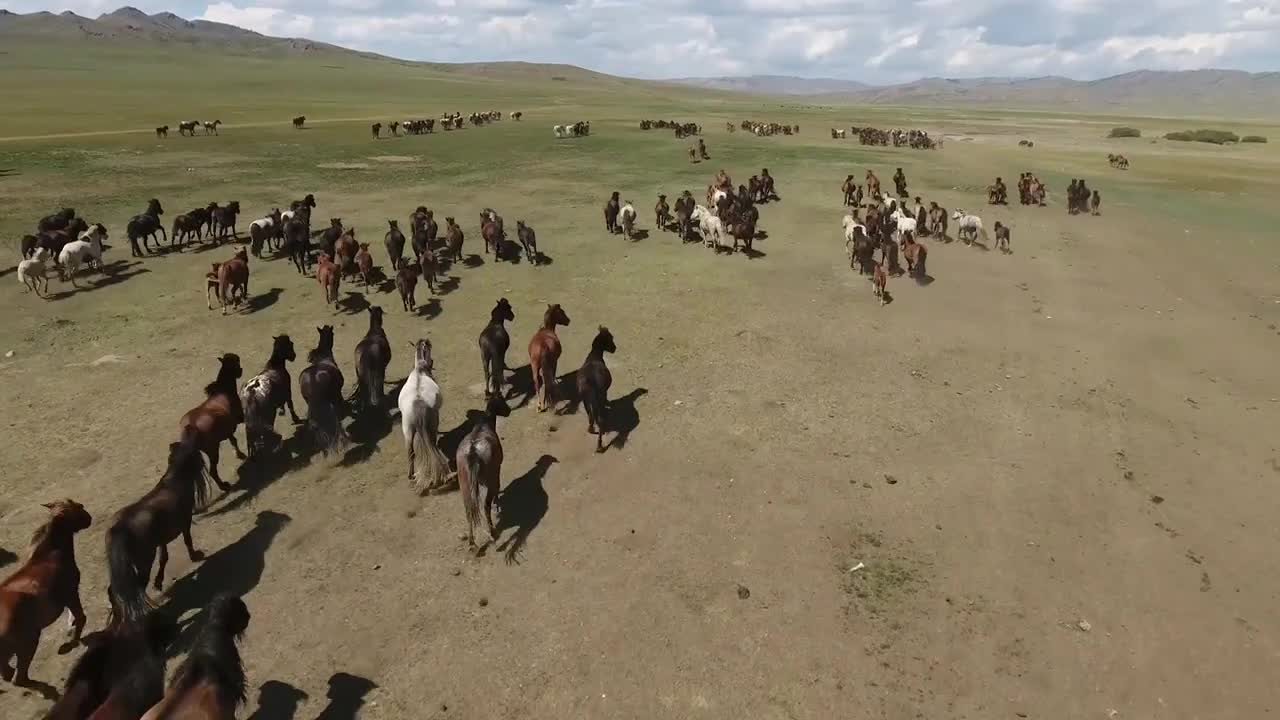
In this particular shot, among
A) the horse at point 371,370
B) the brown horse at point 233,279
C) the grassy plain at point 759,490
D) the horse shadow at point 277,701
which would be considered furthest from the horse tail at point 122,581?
the brown horse at point 233,279

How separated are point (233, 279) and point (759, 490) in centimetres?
1428

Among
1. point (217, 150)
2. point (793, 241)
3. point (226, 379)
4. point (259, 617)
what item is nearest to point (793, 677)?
point (259, 617)

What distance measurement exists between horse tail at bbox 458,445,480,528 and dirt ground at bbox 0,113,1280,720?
53 cm

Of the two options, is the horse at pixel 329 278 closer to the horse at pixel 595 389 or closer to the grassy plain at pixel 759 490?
the grassy plain at pixel 759 490

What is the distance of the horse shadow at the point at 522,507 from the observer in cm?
870

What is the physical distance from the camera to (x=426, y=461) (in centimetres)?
973

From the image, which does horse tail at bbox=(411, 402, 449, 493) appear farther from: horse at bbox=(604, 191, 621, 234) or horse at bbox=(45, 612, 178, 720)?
horse at bbox=(604, 191, 621, 234)

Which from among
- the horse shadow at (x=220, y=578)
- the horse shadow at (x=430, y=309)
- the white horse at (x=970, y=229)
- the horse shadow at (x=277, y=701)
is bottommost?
the horse shadow at (x=277, y=701)

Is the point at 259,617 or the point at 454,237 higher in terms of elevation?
the point at 454,237

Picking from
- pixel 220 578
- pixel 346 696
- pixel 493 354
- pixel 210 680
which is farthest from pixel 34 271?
pixel 210 680

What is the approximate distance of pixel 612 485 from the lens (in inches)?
392

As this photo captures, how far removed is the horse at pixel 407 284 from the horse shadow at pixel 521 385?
479cm

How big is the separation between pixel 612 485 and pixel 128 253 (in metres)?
20.0

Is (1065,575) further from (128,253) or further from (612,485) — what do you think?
(128,253)
